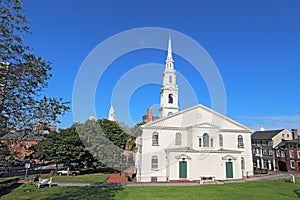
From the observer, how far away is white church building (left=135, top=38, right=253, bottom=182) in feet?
83.8

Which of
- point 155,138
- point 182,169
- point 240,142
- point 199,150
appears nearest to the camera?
point 182,169

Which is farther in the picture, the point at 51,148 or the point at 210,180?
the point at 51,148

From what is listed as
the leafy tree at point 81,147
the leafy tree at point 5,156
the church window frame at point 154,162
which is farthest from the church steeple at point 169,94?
the leafy tree at point 5,156

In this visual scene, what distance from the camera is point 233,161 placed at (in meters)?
26.5

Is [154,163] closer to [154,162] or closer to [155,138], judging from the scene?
[154,162]

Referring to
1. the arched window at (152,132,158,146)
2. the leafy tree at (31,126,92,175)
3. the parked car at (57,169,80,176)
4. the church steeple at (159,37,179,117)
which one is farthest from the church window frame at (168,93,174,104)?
the parked car at (57,169,80,176)

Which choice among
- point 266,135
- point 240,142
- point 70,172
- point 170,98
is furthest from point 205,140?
point 266,135

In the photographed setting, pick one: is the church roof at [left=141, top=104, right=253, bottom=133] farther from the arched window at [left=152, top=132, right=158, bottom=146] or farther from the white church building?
the arched window at [left=152, top=132, right=158, bottom=146]

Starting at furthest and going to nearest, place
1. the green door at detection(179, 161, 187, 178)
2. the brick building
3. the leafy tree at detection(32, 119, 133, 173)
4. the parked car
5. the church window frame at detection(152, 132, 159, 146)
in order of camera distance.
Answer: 1. the brick building
2. the parked car
3. the leafy tree at detection(32, 119, 133, 173)
4. the church window frame at detection(152, 132, 159, 146)
5. the green door at detection(179, 161, 187, 178)

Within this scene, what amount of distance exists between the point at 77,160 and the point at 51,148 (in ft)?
13.0

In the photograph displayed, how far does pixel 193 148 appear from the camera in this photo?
1028 inches

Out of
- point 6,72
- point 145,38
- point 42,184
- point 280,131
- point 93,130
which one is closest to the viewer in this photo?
point 6,72

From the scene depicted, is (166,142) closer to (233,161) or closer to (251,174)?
Answer: (233,161)

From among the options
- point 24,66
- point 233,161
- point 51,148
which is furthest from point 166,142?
point 24,66
